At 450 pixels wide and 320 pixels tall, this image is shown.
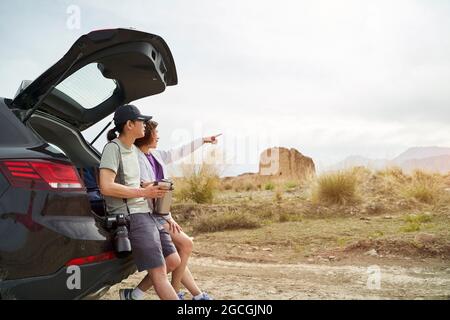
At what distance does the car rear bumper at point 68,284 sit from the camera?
283cm

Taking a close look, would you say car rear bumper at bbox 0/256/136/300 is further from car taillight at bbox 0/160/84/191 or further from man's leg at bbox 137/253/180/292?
man's leg at bbox 137/253/180/292

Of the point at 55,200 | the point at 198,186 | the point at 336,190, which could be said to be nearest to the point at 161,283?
the point at 55,200

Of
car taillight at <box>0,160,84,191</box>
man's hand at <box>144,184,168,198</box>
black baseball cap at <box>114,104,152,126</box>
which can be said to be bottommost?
man's hand at <box>144,184,168,198</box>

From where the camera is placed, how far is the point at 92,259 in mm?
3100

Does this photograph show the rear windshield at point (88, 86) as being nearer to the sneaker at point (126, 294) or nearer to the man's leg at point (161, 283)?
the man's leg at point (161, 283)

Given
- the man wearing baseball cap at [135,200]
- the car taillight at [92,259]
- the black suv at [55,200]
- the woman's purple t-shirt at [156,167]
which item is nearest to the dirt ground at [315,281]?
the man wearing baseball cap at [135,200]

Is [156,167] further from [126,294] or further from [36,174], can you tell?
→ [36,174]

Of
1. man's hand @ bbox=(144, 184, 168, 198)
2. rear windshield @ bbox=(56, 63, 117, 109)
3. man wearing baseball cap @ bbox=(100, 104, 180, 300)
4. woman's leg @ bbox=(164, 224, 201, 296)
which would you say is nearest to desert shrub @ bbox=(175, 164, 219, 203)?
rear windshield @ bbox=(56, 63, 117, 109)

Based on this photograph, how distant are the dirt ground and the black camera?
4.71 feet

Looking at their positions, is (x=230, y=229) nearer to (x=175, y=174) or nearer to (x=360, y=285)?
(x=175, y=174)

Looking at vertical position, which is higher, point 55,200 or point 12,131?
point 12,131

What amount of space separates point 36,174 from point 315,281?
12.3 feet

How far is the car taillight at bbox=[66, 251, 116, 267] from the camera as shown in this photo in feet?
9.78
